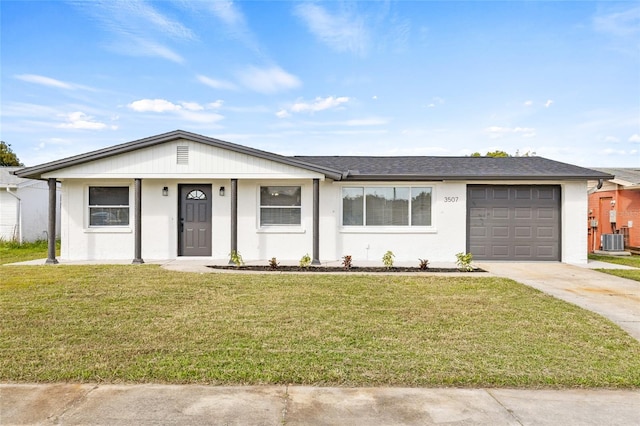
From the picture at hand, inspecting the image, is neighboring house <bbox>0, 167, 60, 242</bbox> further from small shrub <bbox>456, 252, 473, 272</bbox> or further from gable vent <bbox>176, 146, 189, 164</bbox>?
small shrub <bbox>456, 252, 473, 272</bbox>

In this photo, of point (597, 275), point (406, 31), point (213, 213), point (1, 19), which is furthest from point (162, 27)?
point (597, 275)

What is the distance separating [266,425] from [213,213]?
9.99 metres

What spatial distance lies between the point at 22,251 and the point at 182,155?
28.2 ft

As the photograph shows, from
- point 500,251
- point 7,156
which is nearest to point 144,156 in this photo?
point 500,251

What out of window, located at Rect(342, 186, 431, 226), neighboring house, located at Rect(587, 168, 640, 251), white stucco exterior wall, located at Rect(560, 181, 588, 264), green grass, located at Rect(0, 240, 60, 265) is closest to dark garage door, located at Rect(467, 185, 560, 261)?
white stucco exterior wall, located at Rect(560, 181, 588, 264)

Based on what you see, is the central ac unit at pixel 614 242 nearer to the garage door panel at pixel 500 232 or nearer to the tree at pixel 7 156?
the garage door panel at pixel 500 232

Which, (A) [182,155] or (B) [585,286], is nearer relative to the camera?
(B) [585,286]

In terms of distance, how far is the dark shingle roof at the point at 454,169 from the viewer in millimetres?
11797

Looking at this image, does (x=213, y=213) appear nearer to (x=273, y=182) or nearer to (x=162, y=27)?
(x=273, y=182)

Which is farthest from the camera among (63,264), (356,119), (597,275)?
(356,119)

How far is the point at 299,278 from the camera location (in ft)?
29.8

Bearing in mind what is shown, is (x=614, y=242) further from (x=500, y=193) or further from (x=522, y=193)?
(x=500, y=193)

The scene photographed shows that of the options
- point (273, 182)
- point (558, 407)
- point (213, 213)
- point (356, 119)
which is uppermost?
point (356, 119)

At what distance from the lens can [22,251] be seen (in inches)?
608
